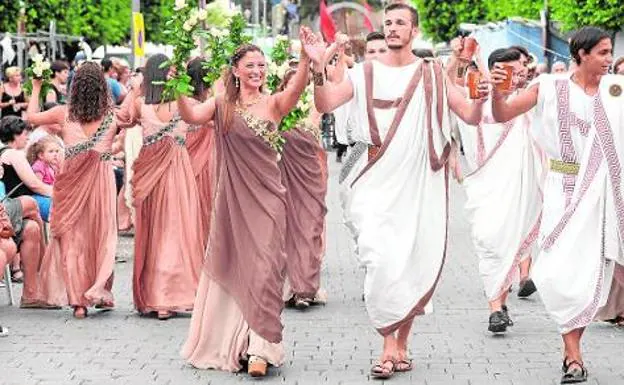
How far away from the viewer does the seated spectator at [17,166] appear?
42.1 ft

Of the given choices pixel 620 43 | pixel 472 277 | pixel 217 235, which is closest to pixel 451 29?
A: pixel 620 43

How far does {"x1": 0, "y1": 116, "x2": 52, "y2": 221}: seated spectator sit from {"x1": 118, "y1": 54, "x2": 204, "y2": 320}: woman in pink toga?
1.34 meters

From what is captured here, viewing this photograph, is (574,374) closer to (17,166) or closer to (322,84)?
(322,84)

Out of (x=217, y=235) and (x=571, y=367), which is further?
(x=217, y=235)

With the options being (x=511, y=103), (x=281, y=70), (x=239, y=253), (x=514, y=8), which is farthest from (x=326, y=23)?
(x=514, y=8)

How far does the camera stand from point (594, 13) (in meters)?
31.8

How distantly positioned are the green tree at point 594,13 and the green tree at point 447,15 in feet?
67.0

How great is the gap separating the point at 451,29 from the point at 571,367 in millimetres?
48269

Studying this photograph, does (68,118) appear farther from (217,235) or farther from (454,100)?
(454,100)

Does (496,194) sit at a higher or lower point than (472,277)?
higher

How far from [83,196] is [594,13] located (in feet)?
70.7

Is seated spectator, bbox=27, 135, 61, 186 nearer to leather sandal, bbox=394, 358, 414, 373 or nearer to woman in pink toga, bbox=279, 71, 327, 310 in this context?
woman in pink toga, bbox=279, 71, 327, 310

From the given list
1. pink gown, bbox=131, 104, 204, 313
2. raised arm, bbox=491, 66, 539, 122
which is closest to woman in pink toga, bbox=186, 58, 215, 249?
pink gown, bbox=131, 104, 204, 313

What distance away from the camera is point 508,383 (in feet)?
28.5
